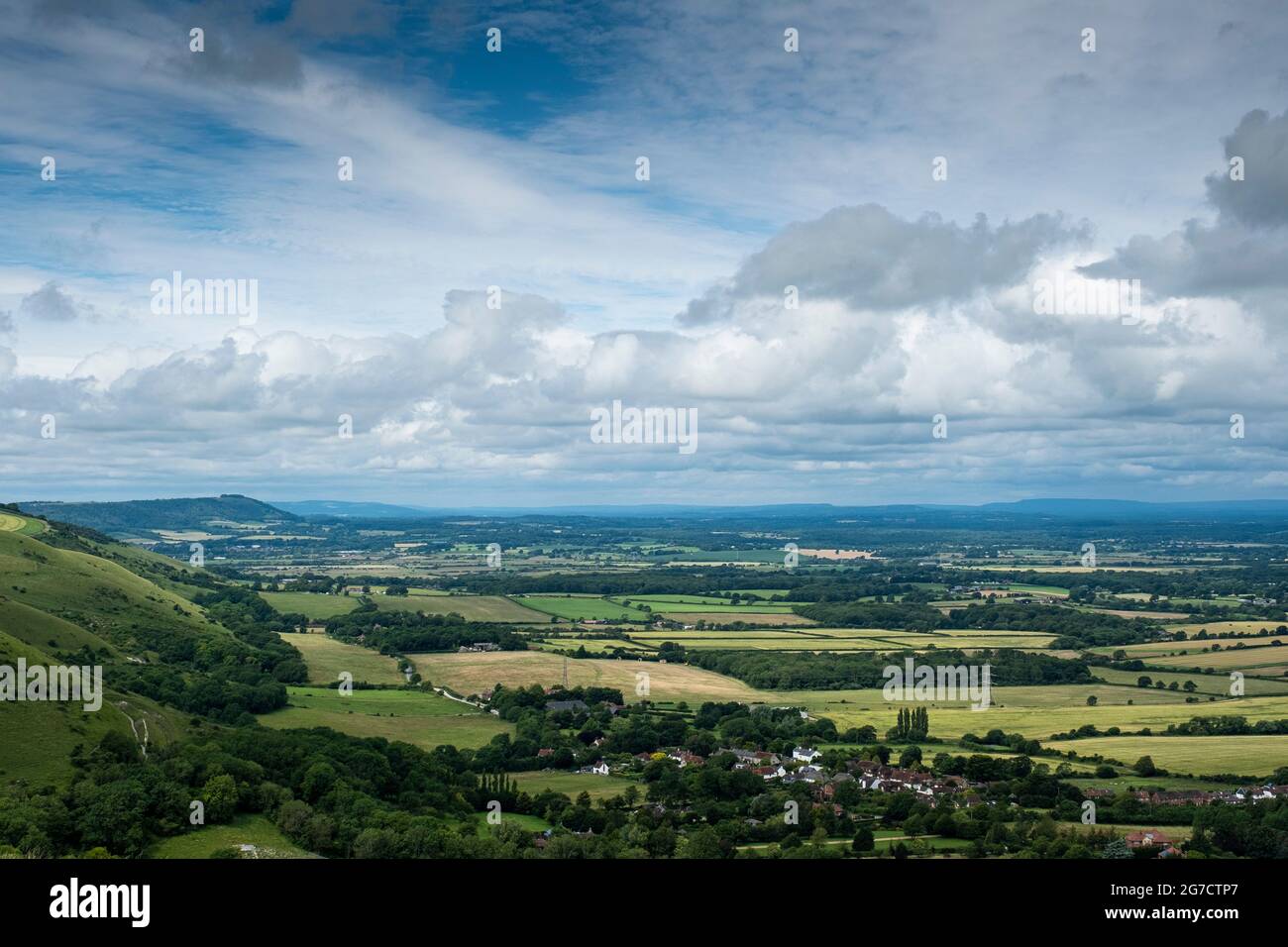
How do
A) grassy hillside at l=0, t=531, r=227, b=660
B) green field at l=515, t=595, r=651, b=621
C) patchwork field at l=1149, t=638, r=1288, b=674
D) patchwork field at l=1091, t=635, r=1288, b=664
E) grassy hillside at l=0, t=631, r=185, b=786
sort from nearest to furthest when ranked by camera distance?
1. grassy hillside at l=0, t=631, r=185, b=786
2. grassy hillside at l=0, t=531, r=227, b=660
3. patchwork field at l=1149, t=638, r=1288, b=674
4. patchwork field at l=1091, t=635, r=1288, b=664
5. green field at l=515, t=595, r=651, b=621

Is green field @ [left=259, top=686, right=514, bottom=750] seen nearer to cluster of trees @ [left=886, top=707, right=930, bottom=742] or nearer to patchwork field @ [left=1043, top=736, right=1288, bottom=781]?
cluster of trees @ [left=886, top=707, right=930, bottom=742]

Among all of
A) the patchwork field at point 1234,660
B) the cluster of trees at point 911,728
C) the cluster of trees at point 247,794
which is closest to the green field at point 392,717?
the cluster of trees at point 247,794

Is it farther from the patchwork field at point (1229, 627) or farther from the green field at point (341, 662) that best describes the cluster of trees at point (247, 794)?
the patchwork field at point (1229, 627)

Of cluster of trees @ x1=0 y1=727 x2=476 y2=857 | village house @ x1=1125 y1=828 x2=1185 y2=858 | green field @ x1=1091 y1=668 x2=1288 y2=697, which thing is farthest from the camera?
green field @ x1=1091 y1=668 x2=1288 y2=697

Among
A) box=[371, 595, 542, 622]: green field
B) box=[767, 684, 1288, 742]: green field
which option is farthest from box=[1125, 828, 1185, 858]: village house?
box=[371, 595, 542, 622]: green field

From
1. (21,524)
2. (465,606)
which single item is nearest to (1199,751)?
(465,606)
